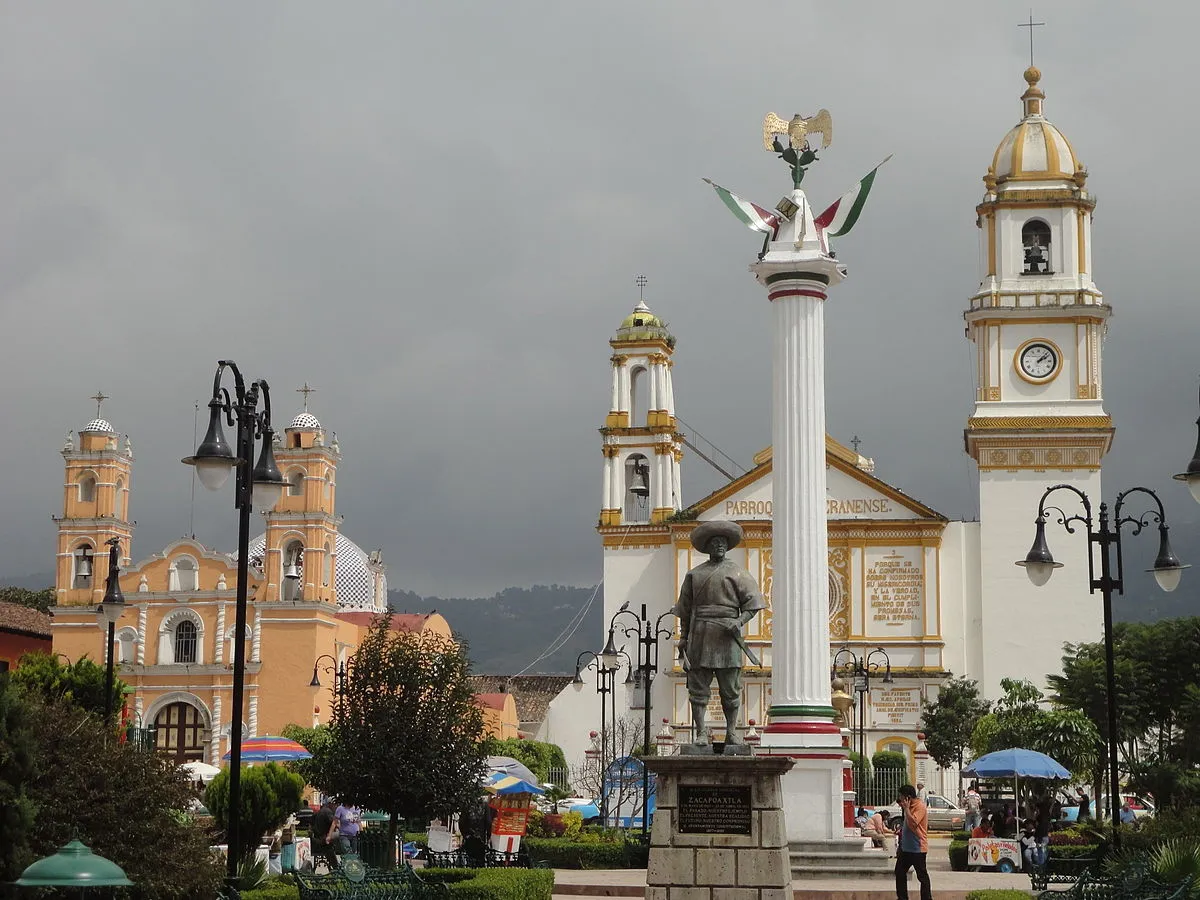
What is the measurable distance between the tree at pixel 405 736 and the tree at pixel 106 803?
900cm

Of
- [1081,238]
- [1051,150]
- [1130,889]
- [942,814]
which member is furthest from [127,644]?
[1130,889]

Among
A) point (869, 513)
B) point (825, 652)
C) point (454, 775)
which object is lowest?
point (454, 775)

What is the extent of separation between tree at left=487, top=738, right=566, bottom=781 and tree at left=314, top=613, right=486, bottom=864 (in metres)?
27.1

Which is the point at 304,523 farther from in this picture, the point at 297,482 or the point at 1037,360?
the point at 1037,360

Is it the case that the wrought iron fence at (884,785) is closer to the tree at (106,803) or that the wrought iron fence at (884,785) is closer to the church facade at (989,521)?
the church facade at (989,521)

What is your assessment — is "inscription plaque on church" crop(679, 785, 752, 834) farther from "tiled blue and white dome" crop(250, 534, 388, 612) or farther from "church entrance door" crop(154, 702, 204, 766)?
"tiled blue and white dome" crop(250, 534, 388, 612)

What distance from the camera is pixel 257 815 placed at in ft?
92.7

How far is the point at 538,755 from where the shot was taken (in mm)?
56562

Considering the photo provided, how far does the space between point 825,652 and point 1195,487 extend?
35.1 feet

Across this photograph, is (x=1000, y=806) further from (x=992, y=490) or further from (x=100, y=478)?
(x=100, y=478)

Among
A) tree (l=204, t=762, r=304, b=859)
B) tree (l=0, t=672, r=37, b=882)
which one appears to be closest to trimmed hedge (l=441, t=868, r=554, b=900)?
tree (l=0, t=672, r=37, b=882)

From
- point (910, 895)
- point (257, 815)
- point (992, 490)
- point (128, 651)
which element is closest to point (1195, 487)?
point (910, 895)

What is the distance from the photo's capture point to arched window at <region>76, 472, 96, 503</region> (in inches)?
2586

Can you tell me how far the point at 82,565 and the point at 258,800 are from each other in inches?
1521
